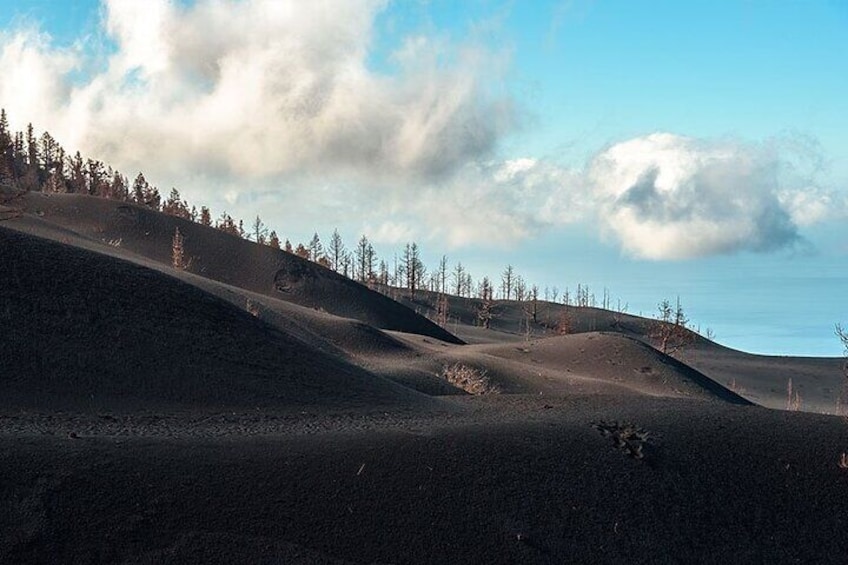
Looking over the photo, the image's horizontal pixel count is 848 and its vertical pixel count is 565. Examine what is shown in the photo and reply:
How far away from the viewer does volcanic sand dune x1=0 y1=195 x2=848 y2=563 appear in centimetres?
961

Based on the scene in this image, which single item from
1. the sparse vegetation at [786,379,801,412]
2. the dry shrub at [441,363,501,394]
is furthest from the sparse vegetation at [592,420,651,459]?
the sparse vegetation at [786,379,801,412]

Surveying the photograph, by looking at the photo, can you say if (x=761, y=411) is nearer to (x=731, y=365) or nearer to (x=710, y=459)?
(x=710, y=459)

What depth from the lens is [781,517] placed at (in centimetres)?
1201

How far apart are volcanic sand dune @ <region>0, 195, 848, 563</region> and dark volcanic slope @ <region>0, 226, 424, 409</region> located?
0.06 meters

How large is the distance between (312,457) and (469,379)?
1943 cm

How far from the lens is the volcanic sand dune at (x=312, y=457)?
9.61 m

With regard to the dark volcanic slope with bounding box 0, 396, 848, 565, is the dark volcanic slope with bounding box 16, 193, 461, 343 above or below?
above

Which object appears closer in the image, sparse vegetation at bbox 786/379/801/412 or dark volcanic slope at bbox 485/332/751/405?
sparse vegetation at bbox 786/379/801/412

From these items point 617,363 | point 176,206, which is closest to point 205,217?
point 176,206

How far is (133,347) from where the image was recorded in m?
17.6

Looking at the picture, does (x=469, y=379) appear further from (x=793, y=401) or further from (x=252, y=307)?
(x=793, y=401)

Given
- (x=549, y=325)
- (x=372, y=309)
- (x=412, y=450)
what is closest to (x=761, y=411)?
(x=412, y=450)

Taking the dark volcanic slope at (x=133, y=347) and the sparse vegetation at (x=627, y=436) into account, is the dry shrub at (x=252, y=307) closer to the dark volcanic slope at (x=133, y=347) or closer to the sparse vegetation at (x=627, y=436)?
the dark volcanic slope at (x=133, y=347)

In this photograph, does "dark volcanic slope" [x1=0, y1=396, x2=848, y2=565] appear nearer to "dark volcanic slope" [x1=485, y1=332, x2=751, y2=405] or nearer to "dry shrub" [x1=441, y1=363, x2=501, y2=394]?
"dry shrub" [x1=441, y1=363, x2=501, y2=394]
